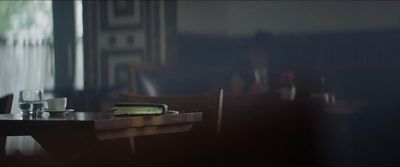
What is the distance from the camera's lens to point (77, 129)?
1.59m

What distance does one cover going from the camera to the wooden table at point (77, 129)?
160 centimetres

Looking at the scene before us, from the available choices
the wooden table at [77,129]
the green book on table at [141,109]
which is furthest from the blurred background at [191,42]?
the wooden table at [77,129]

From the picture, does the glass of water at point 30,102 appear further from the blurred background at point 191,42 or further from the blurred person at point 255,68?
the blurred background at point 191,42

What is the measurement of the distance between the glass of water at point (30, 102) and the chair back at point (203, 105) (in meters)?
0.36

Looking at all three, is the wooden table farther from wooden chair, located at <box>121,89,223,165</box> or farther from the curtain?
the curtain

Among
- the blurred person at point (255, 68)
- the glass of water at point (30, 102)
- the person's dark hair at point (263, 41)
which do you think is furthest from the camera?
the person's dark hair at point (263, 41)

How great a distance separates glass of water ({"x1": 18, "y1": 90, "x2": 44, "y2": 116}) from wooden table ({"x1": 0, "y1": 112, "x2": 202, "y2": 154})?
26cm

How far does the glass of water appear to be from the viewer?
200cm

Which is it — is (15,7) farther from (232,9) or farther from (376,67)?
(376,67)

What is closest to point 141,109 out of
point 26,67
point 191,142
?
point 191,142

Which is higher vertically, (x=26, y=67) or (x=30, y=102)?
(x=26, y=67)

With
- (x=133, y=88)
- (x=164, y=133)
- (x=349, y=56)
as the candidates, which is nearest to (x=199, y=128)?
(x=164, y=133)

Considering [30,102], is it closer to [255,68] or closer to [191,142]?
[191,142]

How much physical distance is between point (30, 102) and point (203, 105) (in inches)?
21.6
